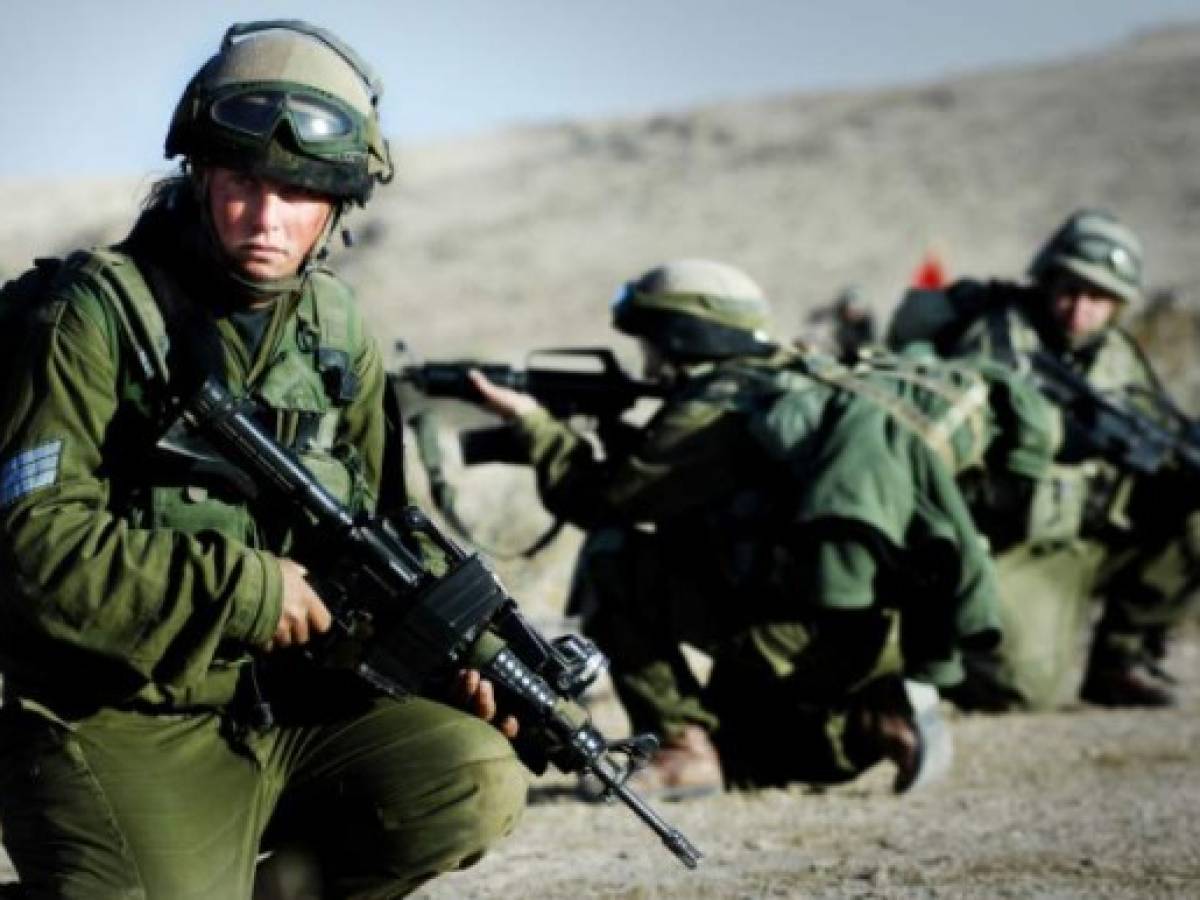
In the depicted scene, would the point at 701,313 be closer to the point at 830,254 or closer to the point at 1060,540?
the point at 1060,540

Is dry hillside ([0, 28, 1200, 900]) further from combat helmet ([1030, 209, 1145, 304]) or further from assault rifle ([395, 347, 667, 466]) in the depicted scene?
combat helmet ([1030, 209, 1145, 304])

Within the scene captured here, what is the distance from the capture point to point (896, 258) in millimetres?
32625

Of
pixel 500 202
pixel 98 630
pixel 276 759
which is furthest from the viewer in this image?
pixel 500 202

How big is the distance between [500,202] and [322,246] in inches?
1569

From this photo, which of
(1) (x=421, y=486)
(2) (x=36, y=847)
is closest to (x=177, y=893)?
(2) (x=36, y=847)

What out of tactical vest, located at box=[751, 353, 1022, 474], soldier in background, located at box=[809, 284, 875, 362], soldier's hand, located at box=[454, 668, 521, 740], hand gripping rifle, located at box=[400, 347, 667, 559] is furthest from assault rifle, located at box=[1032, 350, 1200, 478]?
soldier in background, located at box=[809, 284, 875, 362]

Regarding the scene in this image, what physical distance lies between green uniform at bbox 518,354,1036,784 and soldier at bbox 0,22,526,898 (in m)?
2.33

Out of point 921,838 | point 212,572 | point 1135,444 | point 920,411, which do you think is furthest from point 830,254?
point 212,572

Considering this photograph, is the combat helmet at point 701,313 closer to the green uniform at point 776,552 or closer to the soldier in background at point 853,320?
the green uniform at point 776,552

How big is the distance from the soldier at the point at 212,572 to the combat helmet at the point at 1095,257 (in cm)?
496

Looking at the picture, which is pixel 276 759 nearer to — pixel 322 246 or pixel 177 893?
pixel 177 893

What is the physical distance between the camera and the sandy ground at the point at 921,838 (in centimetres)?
502

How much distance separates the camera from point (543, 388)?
687 centimetres

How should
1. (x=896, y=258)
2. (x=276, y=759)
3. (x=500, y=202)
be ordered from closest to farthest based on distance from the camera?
(x=276, y=759), (x=896, y=258), (x=500, y=202)
